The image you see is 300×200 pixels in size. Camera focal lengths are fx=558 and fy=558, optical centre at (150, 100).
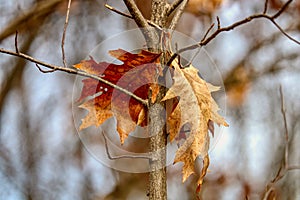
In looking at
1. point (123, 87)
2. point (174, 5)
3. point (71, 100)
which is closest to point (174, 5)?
point (174, 5)

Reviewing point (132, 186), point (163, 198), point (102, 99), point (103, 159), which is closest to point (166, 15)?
point (102, 99)

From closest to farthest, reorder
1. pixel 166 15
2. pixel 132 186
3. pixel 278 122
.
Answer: pixel 166 15, pixel 132 186, pixel 278 122

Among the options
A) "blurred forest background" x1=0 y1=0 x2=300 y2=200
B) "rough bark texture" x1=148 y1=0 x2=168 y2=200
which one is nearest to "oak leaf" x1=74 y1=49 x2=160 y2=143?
"rough bark texture" x1=148 y1=0 x2=168 y2=200

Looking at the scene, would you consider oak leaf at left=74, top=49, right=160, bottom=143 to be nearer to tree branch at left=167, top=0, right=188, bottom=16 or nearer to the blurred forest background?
tree branch at left=167, top=0, right=188, bottom=16

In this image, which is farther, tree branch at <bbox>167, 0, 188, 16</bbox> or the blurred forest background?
the blurred forest background

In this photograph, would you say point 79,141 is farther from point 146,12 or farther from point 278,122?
point 278,122

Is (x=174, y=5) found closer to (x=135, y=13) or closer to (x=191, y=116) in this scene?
(x=135, y=13)

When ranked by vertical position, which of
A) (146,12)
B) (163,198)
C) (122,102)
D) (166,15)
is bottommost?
(163,198)
